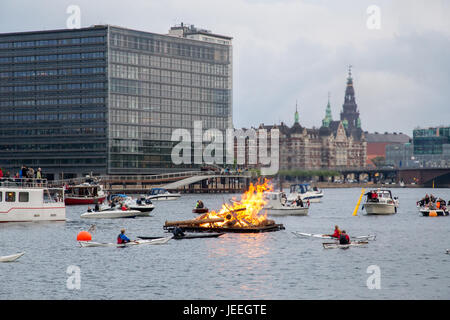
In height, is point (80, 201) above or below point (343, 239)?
below

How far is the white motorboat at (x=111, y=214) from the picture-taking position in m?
109

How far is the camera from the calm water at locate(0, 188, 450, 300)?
1959 inches

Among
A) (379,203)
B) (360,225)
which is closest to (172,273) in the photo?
(360,225)

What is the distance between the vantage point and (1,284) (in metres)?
51.9

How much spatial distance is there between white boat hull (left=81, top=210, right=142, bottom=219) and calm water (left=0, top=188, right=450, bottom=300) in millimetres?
18460

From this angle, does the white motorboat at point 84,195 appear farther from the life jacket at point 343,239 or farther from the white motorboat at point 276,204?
Answer: the life jacket at point 343,239

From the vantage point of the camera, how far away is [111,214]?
110m

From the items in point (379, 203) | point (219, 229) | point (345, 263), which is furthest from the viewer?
point (379, 203)

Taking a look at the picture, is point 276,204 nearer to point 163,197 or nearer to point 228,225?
point 228,225

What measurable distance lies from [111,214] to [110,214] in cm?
18

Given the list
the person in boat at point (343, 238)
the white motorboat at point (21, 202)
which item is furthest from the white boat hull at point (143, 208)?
the person in boat at point (343, 238)

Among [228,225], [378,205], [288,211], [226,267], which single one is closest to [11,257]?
[226,267]
